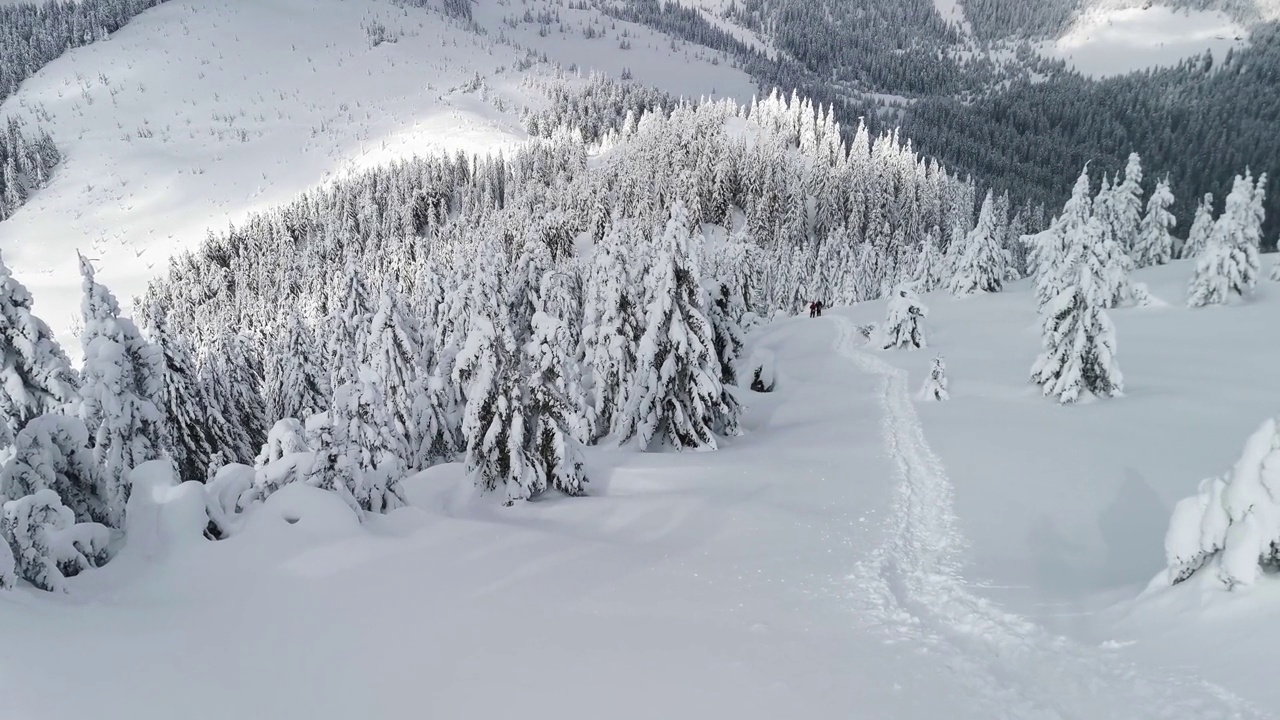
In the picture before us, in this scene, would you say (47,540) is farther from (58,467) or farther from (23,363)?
(23,363)

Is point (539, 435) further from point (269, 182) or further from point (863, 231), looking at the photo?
point (269, 182)

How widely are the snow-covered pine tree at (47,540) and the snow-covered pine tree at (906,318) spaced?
124 feet

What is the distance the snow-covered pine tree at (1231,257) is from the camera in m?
33.7

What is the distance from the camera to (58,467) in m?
9.75

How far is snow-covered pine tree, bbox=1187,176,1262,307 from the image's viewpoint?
3369 cm

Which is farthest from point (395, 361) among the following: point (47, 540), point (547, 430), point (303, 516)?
point (47, 540)

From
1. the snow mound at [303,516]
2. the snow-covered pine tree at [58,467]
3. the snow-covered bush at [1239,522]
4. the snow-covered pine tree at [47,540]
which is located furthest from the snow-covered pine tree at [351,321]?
the snow-covered bush at [1239,522]

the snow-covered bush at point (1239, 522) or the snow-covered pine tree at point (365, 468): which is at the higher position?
the snow-covered bush at point (1239, 522)

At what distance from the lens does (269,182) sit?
167m

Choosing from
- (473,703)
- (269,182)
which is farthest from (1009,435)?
(269,182)

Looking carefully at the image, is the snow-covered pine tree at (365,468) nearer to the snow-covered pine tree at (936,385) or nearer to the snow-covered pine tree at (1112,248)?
the snow-covered pine tree at (936,385)

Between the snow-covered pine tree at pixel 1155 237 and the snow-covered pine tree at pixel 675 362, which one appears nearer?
the snow-covered pine tree at pixel 675 362

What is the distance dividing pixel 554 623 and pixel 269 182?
195064 mm

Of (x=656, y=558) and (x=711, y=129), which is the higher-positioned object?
(x=711, y=129)
